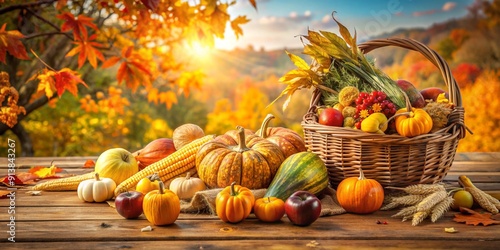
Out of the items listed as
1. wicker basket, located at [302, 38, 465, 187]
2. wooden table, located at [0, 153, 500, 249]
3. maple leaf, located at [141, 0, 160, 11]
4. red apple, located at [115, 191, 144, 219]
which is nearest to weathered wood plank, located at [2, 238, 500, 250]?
wooden table, located at [0, 153, 500, 249]

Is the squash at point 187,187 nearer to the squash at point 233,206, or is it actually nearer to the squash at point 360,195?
the squash at point 233,206

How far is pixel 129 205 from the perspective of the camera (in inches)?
87.0

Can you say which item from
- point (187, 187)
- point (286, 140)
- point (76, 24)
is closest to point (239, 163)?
point (187, 187)

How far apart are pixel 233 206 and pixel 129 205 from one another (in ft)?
1.39

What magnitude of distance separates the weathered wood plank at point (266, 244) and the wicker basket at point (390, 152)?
0.50 m

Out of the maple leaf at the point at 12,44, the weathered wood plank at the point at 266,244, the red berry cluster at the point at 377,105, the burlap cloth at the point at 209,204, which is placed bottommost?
the weathered wood plank at the point at 266,244

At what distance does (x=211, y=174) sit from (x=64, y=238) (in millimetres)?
772

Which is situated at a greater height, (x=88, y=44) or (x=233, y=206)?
(x=88, y=44)

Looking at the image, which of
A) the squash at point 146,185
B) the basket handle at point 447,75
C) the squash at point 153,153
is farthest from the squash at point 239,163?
the basket handle at point 447,75

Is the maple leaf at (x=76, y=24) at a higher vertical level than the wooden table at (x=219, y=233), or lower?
higher

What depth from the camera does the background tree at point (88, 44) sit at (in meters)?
2.84

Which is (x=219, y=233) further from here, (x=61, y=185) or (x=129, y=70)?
(x=129, y=70)

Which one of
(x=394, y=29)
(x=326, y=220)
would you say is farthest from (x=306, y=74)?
(x=394, y=29)

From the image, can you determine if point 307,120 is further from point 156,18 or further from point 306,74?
point 156,18
